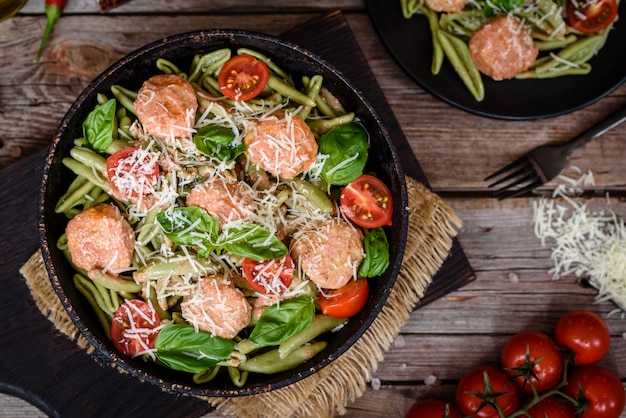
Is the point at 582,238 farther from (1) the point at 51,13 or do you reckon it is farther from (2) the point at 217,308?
(1) the point at 51,13

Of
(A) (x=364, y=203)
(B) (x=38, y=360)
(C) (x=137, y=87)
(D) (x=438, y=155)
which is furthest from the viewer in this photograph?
(D) (x=438, y=155)

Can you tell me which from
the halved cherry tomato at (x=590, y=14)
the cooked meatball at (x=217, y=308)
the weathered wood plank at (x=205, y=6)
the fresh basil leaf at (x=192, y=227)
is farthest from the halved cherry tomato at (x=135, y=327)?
the halved cherry tomato at (x=590, y=14)

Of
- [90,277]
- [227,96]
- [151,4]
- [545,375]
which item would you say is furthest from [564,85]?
[90,277]

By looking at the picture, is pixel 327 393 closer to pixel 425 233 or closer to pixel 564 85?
pixel 425 233

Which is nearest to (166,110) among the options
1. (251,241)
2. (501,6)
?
(251,241)

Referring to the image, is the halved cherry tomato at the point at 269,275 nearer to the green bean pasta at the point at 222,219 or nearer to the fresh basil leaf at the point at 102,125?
the green bean pasta at the point at 222,219

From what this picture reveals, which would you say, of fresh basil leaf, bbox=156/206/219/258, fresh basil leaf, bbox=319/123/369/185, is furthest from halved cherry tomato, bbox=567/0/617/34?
fresh basil leaf, bbox=156/206/219/258

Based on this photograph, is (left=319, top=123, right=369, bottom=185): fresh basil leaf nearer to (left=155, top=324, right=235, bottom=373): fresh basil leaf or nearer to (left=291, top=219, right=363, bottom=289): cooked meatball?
(left=291, top=219, right=363, bottom=289): cooked meatball
